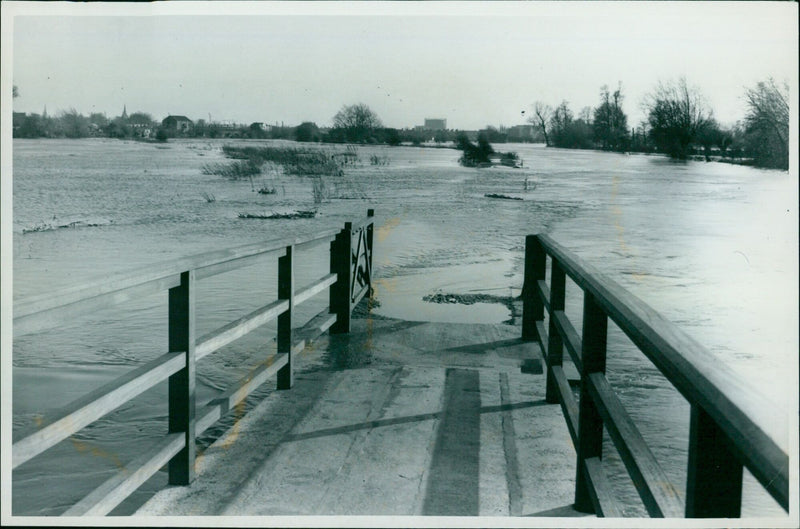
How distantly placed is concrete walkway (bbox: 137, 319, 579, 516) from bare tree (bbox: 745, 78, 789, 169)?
2250 millimetres

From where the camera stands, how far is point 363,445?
4105 millimetres

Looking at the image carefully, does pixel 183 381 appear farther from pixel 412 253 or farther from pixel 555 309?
pixel 412 253

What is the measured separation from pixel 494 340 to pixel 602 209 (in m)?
19.9

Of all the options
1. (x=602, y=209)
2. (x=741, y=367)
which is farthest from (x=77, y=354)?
(x=602, y=209)

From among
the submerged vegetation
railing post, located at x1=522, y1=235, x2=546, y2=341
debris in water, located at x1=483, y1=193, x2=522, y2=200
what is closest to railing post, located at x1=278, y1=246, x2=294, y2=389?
railing post, located at x1=522, y1=235, x2=546, y2=341

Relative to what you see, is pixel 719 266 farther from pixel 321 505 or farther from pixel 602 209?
pixel 321 505

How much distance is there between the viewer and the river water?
4973mm

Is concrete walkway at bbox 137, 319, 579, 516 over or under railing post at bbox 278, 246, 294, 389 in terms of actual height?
under

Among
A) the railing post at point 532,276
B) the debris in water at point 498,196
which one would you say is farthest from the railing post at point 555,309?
the debris in water at point 498,196

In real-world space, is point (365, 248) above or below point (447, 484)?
above

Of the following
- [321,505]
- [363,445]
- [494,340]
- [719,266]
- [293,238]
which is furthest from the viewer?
[719,266]

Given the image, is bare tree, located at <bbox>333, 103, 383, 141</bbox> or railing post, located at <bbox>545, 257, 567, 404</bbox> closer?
railing post, located at <bbox>545, 257, 567, 404</bbox>

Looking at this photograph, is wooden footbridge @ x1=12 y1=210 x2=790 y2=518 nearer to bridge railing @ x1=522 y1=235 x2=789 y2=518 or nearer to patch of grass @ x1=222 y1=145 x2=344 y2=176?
bridge railing @ x1=522 y1=235 x2=789 y2=518

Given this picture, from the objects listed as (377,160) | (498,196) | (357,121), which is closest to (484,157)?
(377,160)
